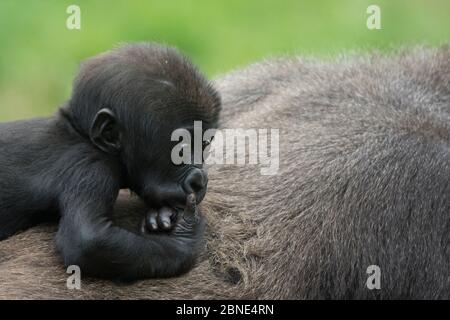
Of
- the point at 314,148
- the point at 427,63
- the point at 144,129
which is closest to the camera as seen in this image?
the point at 144,129

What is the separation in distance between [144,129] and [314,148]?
1000mm

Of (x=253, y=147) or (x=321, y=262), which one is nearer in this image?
(x=321, y=262)

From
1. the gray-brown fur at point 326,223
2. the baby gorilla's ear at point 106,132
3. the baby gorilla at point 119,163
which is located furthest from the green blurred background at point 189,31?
the baby gorilla's ear at point 106,132

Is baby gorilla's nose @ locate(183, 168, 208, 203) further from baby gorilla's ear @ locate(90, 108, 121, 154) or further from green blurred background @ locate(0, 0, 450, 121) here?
green blurred background @ locate(0, 0, 450, 121)

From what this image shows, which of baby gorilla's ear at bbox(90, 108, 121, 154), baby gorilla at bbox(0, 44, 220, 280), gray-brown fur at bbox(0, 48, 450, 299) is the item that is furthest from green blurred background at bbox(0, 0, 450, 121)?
baby gorilla's ear at bbox(90, 108, 121, 154)

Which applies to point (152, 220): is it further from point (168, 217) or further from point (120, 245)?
point (120, 245)

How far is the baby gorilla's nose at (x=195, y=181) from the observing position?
13.0 feet

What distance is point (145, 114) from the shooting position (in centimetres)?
390

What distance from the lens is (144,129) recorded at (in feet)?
12.8

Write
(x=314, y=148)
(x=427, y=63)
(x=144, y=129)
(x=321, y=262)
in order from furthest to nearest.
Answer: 1. (x=427, y=63)
2. (x=314, y=148)
3. (x=321, y=262)
4. (x=144, y=129)

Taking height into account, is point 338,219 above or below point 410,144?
below
